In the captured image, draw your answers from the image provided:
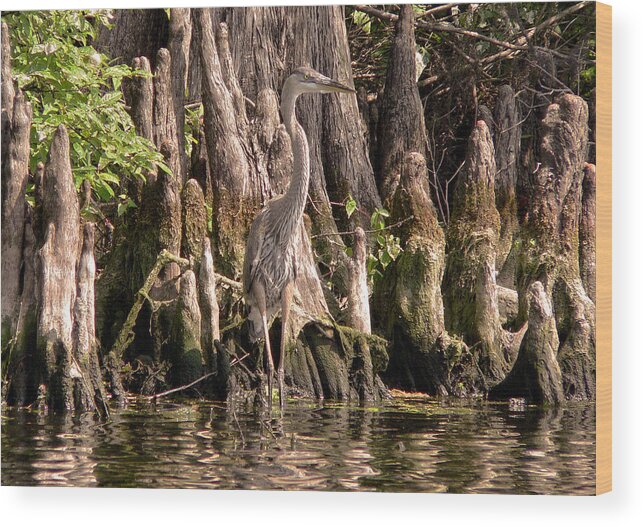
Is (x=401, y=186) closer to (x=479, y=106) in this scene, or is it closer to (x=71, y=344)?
(x=479, y=106)

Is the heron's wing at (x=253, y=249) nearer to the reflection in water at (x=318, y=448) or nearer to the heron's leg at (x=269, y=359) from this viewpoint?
the heron's leg at (x=269, y=359)

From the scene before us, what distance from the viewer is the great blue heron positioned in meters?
7.63

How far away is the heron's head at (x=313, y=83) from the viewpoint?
7656 mm

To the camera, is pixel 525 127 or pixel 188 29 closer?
pixel 525 127

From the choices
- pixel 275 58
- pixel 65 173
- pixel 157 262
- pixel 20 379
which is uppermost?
pixel 275 58

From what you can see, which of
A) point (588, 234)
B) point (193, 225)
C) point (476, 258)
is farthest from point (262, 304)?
point (588, 234)

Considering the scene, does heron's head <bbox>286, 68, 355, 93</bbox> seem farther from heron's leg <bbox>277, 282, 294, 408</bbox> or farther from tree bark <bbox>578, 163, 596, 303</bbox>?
tree bark <bbox>578, 163, 596, 303</bbox>

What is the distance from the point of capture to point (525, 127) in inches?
288

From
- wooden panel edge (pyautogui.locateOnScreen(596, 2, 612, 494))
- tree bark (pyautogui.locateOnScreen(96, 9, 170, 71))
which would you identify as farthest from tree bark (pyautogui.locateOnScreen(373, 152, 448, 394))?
tree bark (pyautogui.locateOnScreen(96, 9, 170, 71))

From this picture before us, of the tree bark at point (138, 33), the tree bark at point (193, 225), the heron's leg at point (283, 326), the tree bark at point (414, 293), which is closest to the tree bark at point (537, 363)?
the tree bark at point (414, 293)

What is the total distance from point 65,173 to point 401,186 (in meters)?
1.93

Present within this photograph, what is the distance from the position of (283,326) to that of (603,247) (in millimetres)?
1985

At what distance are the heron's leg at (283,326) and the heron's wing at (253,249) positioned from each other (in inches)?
8.8

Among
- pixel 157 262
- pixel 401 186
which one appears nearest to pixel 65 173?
pixel 157 262
